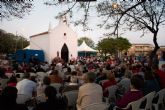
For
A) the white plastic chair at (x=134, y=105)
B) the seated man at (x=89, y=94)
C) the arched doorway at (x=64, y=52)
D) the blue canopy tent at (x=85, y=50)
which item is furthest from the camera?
the blue canopy tent at (x=85, y=50)

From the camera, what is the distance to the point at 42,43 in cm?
5603

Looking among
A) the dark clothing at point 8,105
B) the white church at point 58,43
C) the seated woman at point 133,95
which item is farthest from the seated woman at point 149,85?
the white church at point 58,43

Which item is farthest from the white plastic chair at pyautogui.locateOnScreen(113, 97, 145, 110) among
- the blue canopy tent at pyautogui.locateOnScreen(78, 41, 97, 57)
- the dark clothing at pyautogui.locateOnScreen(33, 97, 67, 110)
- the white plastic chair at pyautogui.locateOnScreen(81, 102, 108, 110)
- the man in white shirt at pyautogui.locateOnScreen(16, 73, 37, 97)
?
the blue canopy tent at pyautogui.locateOnScreen(78, 41, 97, 57)

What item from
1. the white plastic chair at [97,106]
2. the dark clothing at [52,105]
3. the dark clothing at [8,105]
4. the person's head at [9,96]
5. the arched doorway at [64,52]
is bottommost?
the white plastic chair at [97,106]

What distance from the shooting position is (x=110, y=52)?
2227 inches

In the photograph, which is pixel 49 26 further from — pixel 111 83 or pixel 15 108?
pixel 15 108

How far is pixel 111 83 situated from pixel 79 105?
2.92 meters

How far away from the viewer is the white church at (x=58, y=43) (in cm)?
5407

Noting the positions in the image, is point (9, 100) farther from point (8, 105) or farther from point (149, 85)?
point (149, 85)

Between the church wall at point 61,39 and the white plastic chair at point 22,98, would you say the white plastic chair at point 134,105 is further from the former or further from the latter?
the church wall at point 61,39

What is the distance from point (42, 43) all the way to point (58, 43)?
9.52 feet

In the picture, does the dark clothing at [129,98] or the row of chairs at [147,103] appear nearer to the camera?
the row of chairs at [147,103]

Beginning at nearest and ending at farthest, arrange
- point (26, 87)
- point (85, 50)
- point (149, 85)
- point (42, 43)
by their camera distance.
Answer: point (149, 85) < point (26, 87) < point (42, 43) < point (85, 50)

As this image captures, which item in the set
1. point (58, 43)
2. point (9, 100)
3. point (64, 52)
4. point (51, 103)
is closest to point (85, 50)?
point (64, 52)
